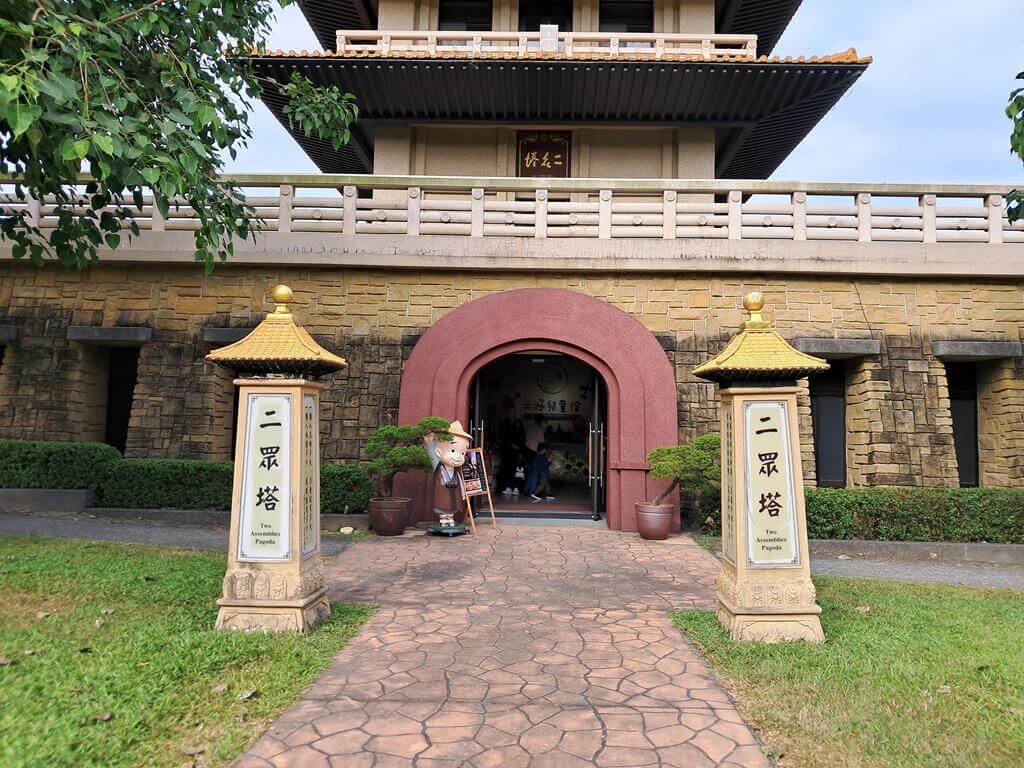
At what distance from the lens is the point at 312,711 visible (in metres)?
3.45

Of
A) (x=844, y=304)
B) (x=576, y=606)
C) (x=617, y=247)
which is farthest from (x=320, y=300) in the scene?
(x=844, y=304)

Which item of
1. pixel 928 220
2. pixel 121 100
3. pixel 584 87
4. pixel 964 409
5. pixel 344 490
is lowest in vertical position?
pixel 344 490

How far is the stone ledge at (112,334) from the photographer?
959cm

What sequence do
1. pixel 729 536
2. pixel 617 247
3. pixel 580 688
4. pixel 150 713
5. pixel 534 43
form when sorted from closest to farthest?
pixel 150 713 < pixel 580 688 < pixel 729 536 < pixel 617 247 < pixel 534 43

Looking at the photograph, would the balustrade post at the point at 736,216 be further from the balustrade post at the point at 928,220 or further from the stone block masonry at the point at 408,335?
the balustrade post at the point at 928,220

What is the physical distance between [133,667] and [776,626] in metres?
4.29

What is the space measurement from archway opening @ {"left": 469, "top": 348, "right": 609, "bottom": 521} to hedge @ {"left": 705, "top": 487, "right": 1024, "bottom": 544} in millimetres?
4703

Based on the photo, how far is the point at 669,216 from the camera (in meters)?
9.53

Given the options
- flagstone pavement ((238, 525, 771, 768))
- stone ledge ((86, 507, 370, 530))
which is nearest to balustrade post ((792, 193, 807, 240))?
flagstone pavement ((238, 525, 771, 768))

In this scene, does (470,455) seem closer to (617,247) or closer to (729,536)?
(617,247)

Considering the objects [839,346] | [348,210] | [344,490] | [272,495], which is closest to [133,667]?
[272,495]

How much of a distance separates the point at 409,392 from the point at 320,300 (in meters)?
2.04

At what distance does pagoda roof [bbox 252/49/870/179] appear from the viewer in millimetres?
10188

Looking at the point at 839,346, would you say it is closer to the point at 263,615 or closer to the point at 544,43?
the point at 544,43
